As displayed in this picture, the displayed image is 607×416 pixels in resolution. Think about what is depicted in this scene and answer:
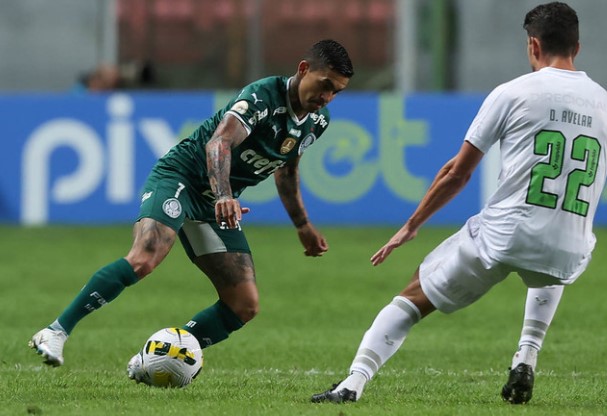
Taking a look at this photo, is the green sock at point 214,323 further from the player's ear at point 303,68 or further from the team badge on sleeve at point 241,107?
the player's ear at point 303,68

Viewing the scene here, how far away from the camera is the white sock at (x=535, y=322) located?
7.38m

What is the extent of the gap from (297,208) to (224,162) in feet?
3.95

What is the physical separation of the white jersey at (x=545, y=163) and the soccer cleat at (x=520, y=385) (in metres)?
0.68

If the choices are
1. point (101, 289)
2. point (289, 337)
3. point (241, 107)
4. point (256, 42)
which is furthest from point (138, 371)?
point (256, 42)

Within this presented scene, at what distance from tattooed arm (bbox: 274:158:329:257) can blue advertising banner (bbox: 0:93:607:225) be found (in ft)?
31.2

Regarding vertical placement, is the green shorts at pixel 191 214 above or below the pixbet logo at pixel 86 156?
above

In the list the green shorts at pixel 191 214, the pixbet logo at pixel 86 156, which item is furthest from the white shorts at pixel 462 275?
the pixbet logo at pixel 86 156

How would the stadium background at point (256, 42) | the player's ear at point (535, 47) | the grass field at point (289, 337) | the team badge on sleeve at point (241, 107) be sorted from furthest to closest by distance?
the stadium background at point (256, 42) → the team badge on sleeve at point (241, 107) → the grass field at point (289, 337) → the player's ear at point (535, 47)

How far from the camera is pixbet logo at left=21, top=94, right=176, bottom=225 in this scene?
18.1 metres

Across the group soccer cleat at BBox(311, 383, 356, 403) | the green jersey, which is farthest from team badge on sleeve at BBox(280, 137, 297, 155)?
soccer cleat at BBox(311, 383, 356, 403)

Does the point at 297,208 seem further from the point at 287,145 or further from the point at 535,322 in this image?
the point at 535,322

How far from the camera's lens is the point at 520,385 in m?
7.24

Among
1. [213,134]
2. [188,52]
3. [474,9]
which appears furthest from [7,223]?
[213,134]

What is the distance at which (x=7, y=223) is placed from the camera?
18.4m
